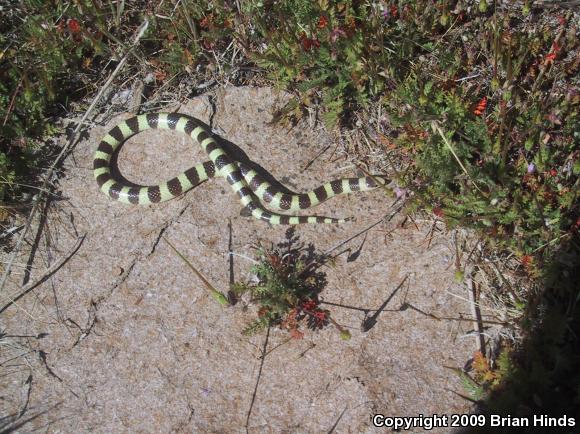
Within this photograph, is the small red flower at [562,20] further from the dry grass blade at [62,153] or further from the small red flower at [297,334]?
the dry grass blade at [62,153]

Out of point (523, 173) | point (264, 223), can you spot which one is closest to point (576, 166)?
point (523, 173)

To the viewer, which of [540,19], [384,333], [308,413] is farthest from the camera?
[540,19]

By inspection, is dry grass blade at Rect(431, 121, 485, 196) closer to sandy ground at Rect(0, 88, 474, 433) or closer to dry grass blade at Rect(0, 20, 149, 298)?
sandy ground at Rect(0, 88, 474, 433)

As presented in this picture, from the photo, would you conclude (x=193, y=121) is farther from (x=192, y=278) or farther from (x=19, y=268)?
(x=19, y=268)

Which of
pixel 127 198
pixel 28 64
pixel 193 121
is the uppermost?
pixel 28 64

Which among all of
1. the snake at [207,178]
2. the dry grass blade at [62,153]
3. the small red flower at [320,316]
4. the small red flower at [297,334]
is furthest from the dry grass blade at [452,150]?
the dry grass blade at [62,153]

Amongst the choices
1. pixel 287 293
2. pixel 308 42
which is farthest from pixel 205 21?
pixel 287 293
